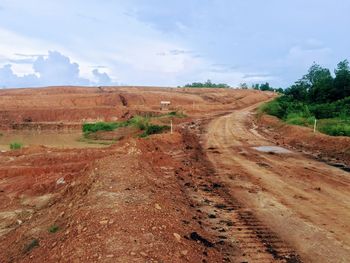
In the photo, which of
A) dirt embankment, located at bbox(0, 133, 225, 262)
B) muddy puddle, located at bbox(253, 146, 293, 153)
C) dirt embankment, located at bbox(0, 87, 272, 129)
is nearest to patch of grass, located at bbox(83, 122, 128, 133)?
dirt embankment, located at bbox(0, 87, 272, 129)

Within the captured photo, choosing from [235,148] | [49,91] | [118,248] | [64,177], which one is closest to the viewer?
[118,248]

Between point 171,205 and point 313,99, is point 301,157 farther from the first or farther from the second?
point 313,99

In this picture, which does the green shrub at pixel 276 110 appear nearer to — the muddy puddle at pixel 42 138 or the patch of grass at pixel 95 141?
the patch of grass at pixel 95 141

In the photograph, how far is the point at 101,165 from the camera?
1295cm

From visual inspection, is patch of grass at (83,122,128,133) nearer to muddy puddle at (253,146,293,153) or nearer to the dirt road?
muddy puddle at (253,146,293,153)

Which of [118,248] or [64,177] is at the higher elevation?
[118,248]

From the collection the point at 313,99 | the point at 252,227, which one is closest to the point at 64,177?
the point at 252,227

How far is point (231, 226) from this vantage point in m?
8.74

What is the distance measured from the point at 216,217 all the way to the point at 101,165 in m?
4.85

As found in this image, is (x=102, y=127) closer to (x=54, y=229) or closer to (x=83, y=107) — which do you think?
(x=83, y=107)

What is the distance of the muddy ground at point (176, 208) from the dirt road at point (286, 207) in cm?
2

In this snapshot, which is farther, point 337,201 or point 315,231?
point 337,201

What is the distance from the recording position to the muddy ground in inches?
274

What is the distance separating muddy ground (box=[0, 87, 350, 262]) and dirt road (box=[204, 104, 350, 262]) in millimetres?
23
